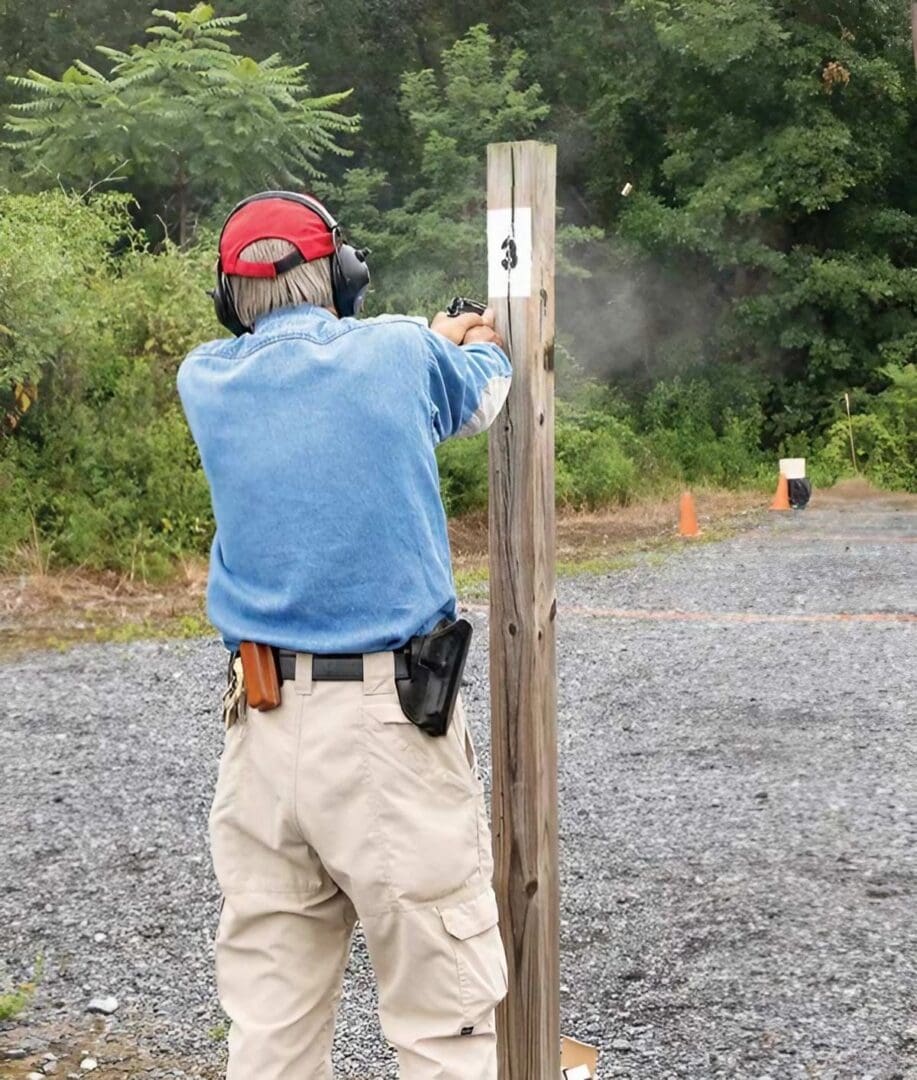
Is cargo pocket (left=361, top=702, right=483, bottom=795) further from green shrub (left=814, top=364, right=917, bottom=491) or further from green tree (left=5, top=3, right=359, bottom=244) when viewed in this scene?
green shrub (left=814, top=364, right=917, bottom=491)

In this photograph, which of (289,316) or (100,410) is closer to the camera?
(289,316)

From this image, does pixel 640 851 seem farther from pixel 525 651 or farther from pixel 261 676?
pixel 261 676

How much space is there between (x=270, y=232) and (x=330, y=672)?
74 cm

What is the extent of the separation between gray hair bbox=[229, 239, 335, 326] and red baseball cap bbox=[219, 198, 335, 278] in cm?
1

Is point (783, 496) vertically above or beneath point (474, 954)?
beneath

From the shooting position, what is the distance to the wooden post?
2832 mm

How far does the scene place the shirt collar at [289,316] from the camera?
247cm

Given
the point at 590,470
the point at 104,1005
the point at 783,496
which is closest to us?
the point at 104,1005

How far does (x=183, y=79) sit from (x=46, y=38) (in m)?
9.61

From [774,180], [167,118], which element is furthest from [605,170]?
[167,118]

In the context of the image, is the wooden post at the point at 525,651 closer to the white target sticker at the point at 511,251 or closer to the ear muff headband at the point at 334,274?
the white target sticker at the point at 511,251

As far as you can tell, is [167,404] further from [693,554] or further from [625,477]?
[625,477]

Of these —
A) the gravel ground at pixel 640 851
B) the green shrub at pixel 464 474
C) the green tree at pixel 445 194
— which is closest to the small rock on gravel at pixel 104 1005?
the gravel ground at pixel 640 851

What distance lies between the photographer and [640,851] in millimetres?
5176
